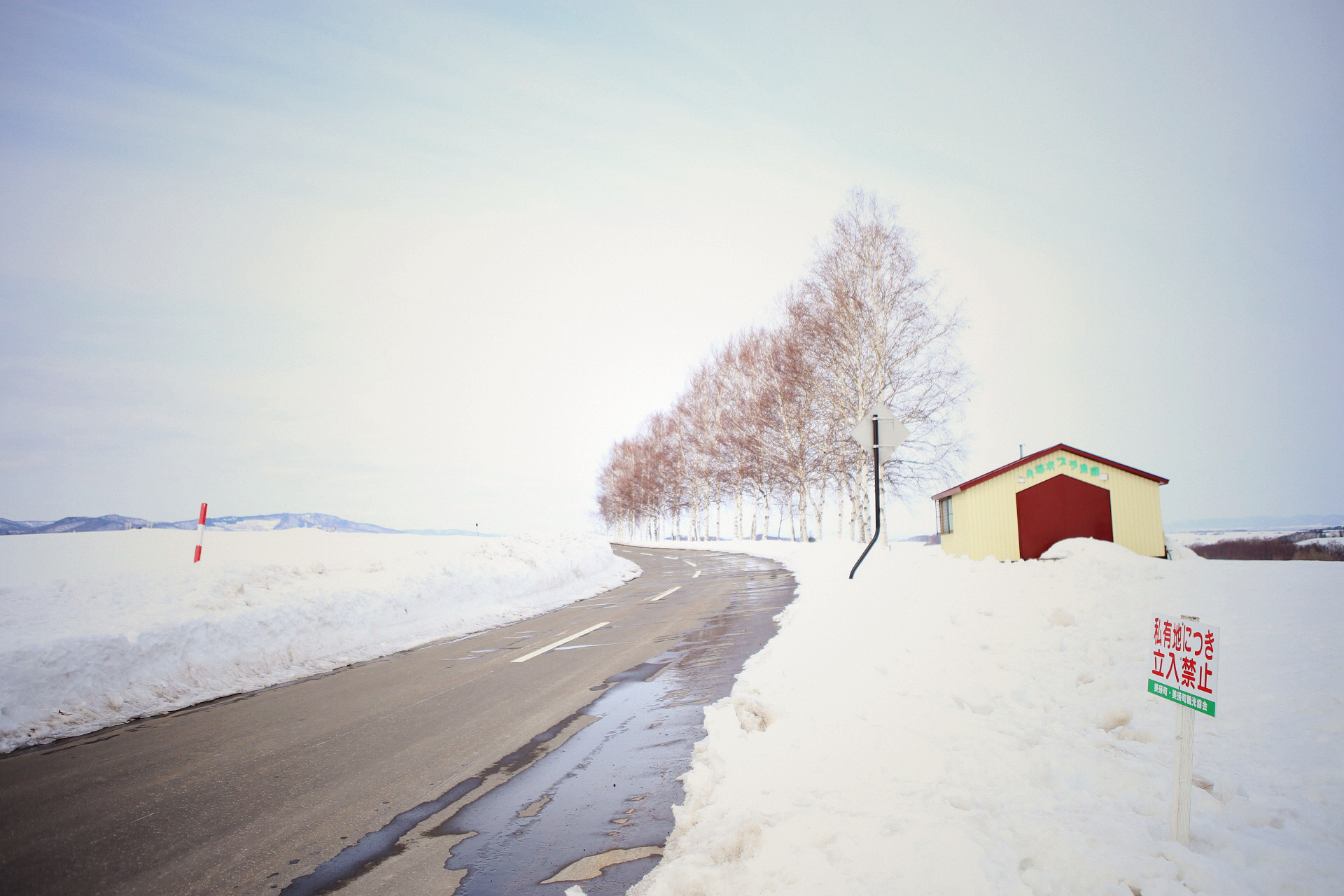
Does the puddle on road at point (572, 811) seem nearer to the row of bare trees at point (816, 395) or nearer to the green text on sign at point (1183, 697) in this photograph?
the green text on sign at point (1183, 697)

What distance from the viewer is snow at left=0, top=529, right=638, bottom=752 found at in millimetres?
5512

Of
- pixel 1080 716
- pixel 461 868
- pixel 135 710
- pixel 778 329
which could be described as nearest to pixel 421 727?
pixel 461 868

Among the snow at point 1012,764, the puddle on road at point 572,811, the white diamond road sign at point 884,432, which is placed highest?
the white diamond road sign at point 884,432

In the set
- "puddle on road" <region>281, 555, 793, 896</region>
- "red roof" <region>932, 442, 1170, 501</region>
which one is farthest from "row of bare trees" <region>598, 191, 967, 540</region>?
"puddle on road" <region>281, 555, 793, 896</region>

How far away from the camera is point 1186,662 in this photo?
2.51m

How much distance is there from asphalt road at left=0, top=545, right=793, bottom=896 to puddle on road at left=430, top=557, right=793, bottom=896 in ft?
0.48

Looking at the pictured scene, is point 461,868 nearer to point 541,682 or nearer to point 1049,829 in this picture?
point 1049,829

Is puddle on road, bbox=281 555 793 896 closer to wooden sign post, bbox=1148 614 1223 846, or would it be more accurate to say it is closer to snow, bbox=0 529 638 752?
wooden sign post, bbox=1148 614 1223 846

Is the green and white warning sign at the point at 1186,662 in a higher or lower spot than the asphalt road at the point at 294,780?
higher

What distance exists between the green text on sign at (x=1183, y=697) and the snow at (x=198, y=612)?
743cm

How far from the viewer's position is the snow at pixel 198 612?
5.51 metres

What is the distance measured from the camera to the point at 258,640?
7551mm

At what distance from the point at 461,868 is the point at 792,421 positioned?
92.9 feet

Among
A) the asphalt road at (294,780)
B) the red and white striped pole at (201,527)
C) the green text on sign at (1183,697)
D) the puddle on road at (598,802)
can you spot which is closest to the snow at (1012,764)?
the puddle on road at (598,802)
